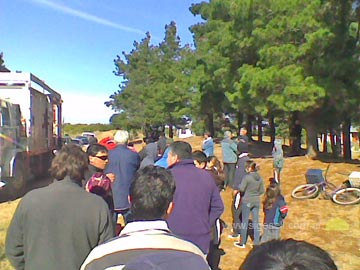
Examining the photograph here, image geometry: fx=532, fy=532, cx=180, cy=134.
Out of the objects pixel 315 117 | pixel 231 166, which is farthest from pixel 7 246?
pixel 315 117

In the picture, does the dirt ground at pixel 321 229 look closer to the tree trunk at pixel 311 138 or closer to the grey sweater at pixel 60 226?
the grey sweater at pixel 60 226

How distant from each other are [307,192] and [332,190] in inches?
24.0

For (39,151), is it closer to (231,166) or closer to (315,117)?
(231,166)

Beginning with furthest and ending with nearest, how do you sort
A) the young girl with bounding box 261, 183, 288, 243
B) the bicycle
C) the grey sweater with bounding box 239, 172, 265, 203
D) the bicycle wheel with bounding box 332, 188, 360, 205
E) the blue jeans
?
the bicycle < the bicycle wheel with bounding box 332, 188, 360, 205 < the blue jeans < the grey sweater with bounding box 239, 172, 265, 203 < the young girl with bounding box 261, 183, 288, 243

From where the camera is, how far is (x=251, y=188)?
8453mm

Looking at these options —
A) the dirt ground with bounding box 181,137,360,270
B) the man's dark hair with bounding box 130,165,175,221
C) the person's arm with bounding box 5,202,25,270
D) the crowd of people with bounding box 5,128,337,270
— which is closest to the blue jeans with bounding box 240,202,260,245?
the dirt ground with bounding box 181,137,360,270

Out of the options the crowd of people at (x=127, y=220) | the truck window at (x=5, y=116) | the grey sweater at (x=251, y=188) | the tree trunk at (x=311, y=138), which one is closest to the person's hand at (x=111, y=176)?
the crowd of people at (x=127, y=220)

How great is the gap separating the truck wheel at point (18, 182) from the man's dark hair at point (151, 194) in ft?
37.7

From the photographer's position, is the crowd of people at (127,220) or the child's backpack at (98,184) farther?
the child's backpack at (98,184)

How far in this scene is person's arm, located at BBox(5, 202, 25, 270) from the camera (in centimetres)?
344

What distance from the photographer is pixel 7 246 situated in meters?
3.50

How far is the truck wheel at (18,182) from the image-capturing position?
13.8 meters

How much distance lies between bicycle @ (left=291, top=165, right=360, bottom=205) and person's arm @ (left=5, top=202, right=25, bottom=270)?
10076mm

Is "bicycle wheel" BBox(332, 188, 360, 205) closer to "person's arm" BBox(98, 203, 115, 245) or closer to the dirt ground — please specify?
the dirt ground
